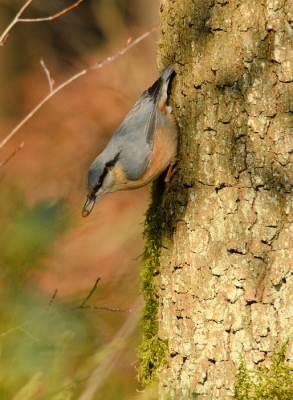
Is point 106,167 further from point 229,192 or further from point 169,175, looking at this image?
point 229,192

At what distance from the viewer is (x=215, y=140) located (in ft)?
5.97

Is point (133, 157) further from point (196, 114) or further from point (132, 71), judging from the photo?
point (132, 71)

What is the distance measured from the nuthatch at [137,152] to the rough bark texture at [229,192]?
0.28m

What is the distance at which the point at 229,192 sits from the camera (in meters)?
1.78

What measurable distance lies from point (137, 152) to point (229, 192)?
830mm

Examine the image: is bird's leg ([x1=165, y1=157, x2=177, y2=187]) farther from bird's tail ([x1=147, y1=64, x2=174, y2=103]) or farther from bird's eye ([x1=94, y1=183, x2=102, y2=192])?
bird's eye ([x1=94, y1=183, x2=102, y2=192])

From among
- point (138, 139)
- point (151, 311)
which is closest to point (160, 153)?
point (138, 139)

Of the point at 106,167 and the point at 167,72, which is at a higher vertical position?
the point at 167,72

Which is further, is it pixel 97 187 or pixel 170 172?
pixel 97 187

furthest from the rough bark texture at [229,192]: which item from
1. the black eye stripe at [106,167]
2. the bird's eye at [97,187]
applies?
the bird's eye at [97,187]

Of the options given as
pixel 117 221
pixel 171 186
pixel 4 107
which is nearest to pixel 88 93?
pixel 4 107

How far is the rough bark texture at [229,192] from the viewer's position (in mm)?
1662

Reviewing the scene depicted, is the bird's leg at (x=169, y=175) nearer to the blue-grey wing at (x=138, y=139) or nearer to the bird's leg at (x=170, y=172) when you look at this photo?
the bird's leg at (x=170, y=172)

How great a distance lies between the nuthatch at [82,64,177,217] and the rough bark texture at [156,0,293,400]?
0.28 metres
